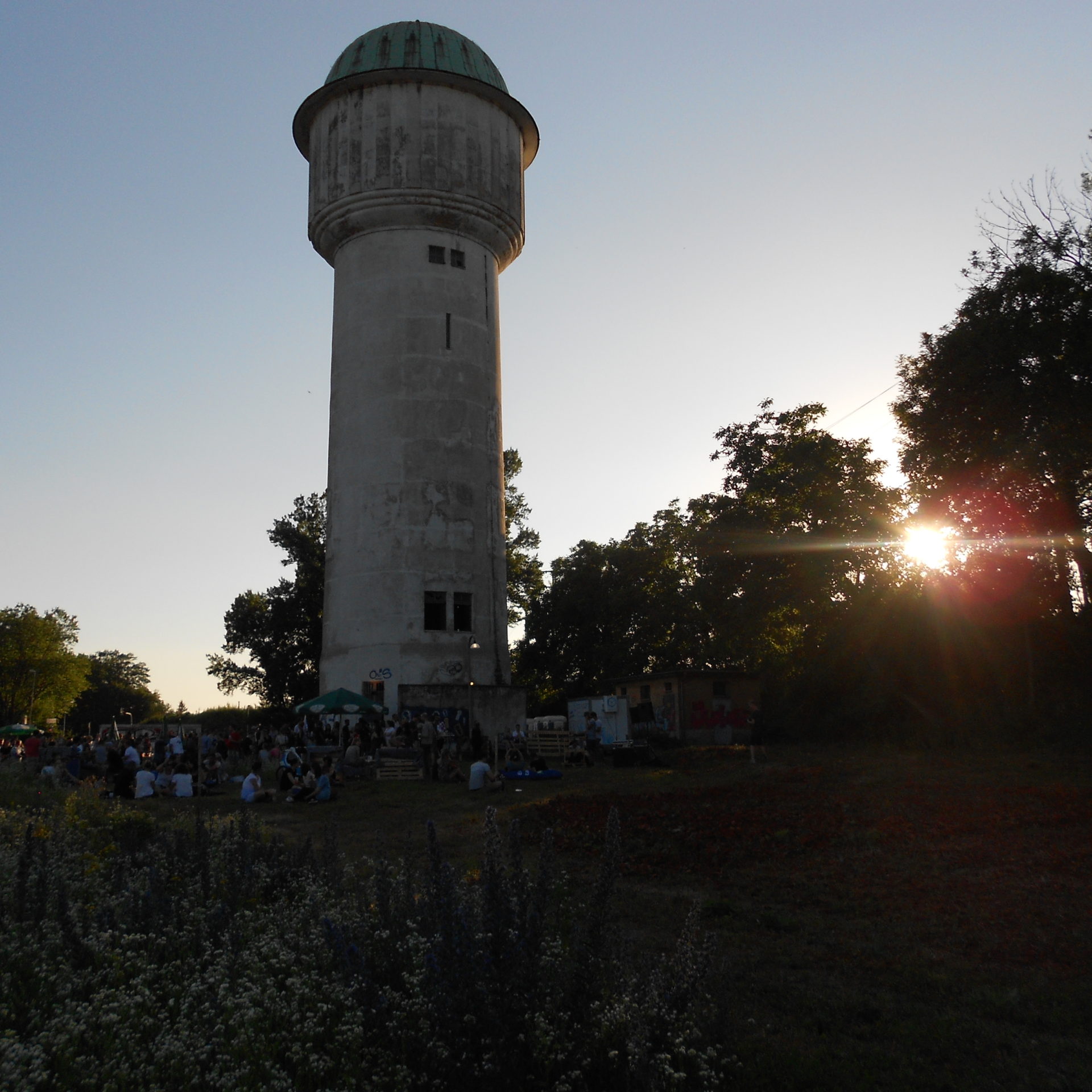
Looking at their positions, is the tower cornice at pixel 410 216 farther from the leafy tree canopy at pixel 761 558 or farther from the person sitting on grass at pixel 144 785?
the person sitting on grass at pixel 144 785

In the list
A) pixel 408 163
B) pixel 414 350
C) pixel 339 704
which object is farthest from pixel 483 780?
pixel 408 163

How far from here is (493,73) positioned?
1652 inches

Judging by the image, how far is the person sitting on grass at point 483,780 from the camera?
898 inches

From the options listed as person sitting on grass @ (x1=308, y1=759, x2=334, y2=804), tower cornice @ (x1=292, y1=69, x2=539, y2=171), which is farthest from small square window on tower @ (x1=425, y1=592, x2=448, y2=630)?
tower cornice @ (x1=292, y1=69, x2=539, y2=171)

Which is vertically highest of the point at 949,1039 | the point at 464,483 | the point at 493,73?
the point at 493,73

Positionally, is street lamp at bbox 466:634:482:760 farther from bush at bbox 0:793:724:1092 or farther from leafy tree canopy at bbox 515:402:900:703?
bush at bbox 0:793:724:1092

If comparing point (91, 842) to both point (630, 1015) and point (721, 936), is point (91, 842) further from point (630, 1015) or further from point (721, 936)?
point (630, 1015)

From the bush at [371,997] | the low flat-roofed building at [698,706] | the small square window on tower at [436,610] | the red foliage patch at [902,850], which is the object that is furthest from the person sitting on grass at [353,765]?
the bush at [371,997]

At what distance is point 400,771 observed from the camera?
26891mm

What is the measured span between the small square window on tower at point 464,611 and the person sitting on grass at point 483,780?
561 inches

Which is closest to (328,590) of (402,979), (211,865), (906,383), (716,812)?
(906,383)

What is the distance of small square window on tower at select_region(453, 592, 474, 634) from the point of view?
37.2m

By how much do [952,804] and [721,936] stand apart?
8.56 meters

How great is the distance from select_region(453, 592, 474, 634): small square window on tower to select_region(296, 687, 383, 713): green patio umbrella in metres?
6.54
